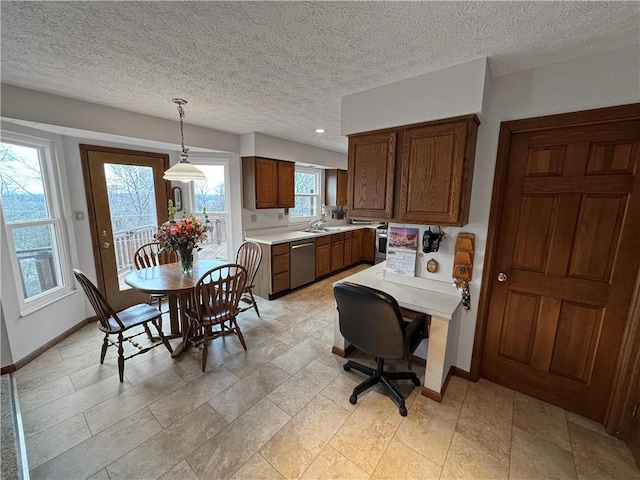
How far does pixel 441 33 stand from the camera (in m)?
1.42

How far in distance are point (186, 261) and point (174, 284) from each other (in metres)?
0.33

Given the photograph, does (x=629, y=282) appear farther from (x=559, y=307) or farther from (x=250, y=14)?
(x=250, y=14)

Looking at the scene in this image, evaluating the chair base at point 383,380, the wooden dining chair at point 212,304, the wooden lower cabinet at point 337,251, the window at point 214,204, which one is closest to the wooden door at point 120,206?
the window at point 214,204

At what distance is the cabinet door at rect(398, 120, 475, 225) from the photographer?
6.03 feet

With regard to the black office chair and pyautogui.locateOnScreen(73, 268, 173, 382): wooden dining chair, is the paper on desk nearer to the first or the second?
the black office chair

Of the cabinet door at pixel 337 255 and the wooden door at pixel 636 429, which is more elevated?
the cabinet door at pixel 337 255

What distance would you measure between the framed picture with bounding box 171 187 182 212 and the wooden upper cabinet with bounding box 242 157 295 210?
0.92 metres

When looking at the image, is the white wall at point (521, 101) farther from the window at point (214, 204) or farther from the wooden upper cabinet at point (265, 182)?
the window at point (214, 204)

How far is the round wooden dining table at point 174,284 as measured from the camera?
2319 mm

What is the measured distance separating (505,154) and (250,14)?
74.4 inches

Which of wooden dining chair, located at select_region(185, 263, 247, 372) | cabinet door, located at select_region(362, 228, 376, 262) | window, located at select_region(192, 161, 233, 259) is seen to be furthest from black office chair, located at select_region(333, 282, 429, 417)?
cabinet door, located at select_region(362, 228, 376, 262)

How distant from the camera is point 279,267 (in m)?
3.92

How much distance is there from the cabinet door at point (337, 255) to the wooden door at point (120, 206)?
280 cm

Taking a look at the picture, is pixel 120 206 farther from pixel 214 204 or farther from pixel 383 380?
pixel 383 380
